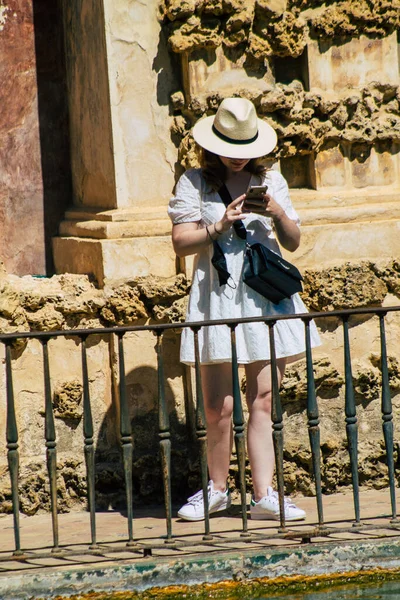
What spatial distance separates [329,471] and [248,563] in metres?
1.54

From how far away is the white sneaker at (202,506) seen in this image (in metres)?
5.62

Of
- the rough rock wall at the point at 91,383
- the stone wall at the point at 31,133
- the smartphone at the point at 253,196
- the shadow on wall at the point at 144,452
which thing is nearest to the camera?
the smartphone at the point at 253,196

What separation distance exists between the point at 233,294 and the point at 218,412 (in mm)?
587

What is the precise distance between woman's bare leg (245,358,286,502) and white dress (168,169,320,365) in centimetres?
11

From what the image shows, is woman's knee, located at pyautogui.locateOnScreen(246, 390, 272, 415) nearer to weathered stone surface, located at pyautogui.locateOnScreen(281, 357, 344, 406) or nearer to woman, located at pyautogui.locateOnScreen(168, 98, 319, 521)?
woman, located at pyautogui.locateOnScreen(168, 98, 319, 521)

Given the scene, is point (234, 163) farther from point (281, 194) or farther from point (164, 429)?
point (164, 429)

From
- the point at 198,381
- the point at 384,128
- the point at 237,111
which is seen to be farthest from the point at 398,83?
the point at 198,381

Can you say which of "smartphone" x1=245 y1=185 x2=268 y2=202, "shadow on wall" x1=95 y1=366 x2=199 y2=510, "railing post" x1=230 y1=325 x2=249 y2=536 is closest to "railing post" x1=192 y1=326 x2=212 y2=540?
"railing post" x1=230 y1=325 x2=249 y2=536

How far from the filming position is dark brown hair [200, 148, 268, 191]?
18.0ft

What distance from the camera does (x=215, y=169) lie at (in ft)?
18.1

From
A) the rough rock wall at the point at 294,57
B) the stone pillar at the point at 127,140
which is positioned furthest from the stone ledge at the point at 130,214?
the rough rock wall at the point at 294,57

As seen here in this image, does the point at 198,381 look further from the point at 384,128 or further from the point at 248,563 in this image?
the point at 384,128

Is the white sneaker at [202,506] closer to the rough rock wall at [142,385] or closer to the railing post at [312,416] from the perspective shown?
the rough rock wall at [142,385]

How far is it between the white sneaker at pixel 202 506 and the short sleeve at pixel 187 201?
132 centimetres
